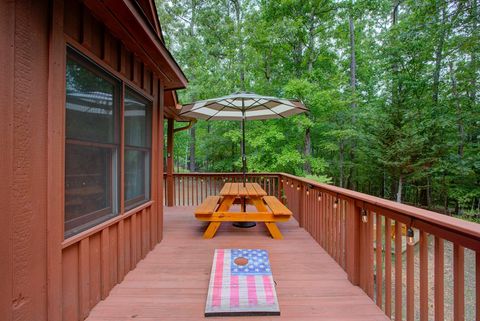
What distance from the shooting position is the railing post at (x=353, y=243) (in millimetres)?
2209

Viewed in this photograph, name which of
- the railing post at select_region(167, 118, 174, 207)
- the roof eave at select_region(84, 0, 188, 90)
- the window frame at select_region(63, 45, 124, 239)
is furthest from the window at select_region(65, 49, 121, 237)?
the railing post at select_region(167, 118, 174, 207)

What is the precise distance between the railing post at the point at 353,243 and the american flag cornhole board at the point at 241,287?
81cm

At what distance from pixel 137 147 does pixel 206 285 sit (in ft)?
5.66

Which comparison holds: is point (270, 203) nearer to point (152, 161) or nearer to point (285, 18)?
point (152, 161)

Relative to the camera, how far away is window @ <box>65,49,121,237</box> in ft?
5.45

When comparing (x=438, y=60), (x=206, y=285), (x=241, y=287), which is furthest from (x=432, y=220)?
(x=438, y=60)

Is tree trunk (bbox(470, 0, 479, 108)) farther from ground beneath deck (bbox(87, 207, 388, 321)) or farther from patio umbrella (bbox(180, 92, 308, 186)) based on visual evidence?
ground beneath deck (bbox(87, 207, 388, 321))

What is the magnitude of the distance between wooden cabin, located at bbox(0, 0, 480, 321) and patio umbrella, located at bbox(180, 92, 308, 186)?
0.89 meters

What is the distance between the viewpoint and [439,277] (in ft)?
4.33

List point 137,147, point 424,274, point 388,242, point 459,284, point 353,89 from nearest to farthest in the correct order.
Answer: point 459,284, point 424,274, point 388,242, point 137,147, point 353,89

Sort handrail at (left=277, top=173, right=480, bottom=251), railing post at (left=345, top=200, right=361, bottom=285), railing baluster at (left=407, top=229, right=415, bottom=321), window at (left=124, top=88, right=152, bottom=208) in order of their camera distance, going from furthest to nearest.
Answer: window at (left=124, top=88, right=152, bottom=208)
railing post at (left=345, top=200, right=361, bottom=285)
railing baluster at (left=407, top=229, right=415, bottom=321)
handrail at (left=277, top=173, right=480, bottom=251)

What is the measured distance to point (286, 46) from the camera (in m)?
9.44

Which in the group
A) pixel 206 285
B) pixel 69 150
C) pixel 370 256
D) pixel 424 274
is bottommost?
pixel 206 285

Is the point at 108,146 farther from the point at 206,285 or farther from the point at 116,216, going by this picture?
the point at 206,285
